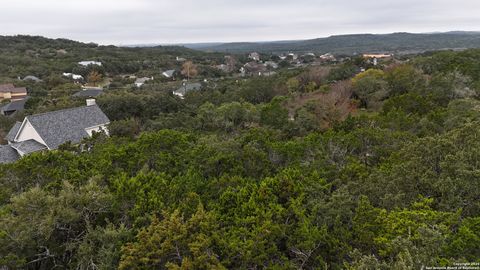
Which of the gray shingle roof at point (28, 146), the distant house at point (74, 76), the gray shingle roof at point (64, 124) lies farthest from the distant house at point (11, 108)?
the distant house at point (74, 76)

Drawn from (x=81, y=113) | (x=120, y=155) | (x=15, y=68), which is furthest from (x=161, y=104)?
(x=15, y=68)

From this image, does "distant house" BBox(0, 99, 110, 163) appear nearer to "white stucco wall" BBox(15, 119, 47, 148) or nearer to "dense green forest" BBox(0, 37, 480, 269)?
"white stucco wall" BBox(15, 119, 47, 148)

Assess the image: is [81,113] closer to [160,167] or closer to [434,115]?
[160,167]

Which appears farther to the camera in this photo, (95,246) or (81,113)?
(81,113)

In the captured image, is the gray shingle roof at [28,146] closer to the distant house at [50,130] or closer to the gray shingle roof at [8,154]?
the distant house at [50,130]

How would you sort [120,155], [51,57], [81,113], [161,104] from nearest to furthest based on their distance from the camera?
[120,155]
[81,113]
[161,104]
[51,57]

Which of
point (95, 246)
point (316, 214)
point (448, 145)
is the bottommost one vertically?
point (95, 246)

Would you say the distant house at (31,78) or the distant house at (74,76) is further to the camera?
the distant house at (74,76)

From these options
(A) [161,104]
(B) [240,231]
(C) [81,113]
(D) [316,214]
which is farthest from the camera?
(A) [161,104]
